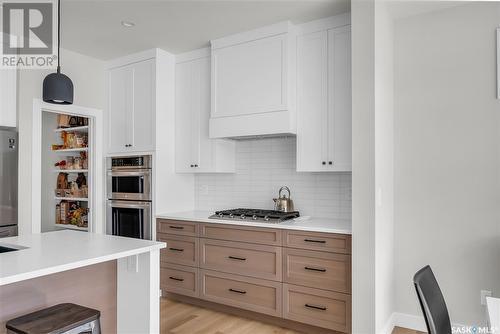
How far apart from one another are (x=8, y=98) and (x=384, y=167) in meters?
3.41

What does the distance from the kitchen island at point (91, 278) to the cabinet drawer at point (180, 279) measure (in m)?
1.15

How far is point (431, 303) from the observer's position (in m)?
1.47

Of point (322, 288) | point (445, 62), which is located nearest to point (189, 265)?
point (322, 288)

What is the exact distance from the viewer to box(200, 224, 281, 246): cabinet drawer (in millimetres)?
3074

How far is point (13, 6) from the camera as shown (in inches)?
116

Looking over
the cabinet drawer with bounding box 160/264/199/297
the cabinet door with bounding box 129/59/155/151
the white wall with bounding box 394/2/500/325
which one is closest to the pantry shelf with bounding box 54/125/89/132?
the cabinet door with bounding box 129/59/155/151

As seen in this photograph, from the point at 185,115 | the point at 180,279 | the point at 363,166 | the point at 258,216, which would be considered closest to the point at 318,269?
the point at 258,216

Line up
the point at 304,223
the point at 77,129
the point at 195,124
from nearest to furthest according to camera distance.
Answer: the point at 304,223 → the point at 195,124 → the point at 77,129

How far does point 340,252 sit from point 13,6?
3292 mm

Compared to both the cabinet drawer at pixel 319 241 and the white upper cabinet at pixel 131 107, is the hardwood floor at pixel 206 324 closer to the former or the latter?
the cabinet drawer at pixel 319 241

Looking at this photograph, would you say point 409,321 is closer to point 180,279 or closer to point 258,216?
point 258,216

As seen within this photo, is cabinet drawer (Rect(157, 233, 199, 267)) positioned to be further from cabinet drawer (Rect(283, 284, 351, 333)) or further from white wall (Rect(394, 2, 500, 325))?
white wall (Rect(394, 2, 500, 325))

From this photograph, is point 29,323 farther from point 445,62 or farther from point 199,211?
point 445,62

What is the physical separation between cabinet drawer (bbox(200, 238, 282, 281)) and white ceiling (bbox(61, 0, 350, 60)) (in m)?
1.97
